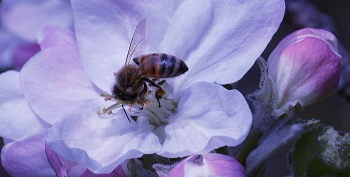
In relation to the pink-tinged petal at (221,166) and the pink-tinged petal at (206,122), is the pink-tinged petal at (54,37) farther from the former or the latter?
the pink-tinged petal at (221,166)

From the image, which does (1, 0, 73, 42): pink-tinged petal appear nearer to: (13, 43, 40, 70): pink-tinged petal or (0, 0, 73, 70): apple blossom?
(0, 0, 73, 70): apple blossom

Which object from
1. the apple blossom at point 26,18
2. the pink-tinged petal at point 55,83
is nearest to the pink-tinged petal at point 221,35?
the pink-tinged petal at point 55,83

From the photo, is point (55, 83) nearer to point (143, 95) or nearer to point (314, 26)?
point (143, 95)

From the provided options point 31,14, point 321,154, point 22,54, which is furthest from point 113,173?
point 31,14

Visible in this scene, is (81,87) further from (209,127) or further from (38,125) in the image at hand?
(209,127)

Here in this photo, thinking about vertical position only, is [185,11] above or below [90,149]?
above

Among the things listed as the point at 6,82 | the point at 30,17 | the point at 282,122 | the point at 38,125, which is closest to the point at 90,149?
the point at 38,125

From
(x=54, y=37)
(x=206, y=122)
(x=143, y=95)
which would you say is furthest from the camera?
(x=54, y=37)
